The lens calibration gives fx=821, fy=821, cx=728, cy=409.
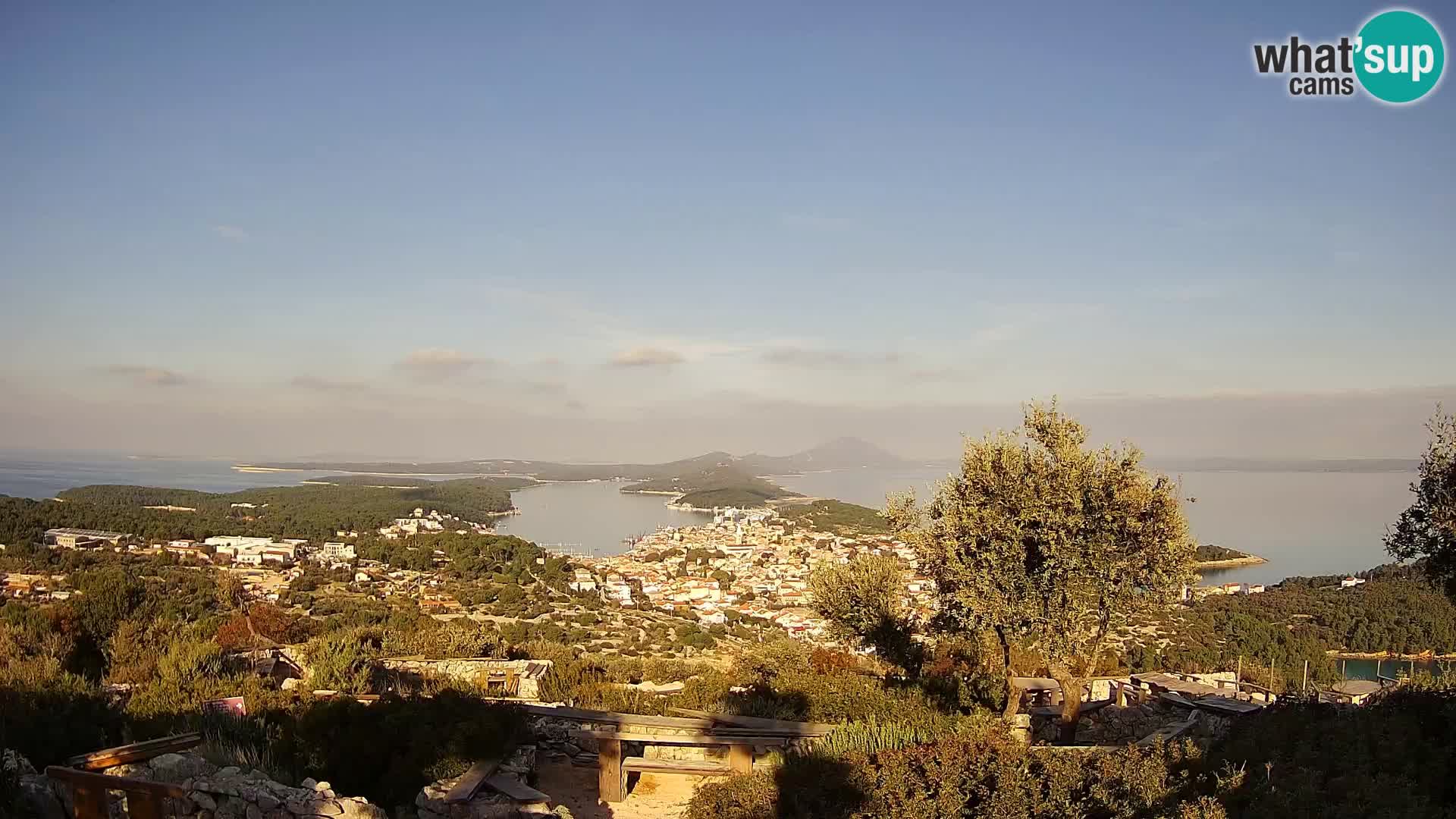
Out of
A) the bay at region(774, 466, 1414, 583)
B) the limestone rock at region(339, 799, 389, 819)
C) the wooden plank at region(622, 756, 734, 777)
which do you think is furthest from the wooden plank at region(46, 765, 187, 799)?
the bay at region(774, 466, 1414, 583)

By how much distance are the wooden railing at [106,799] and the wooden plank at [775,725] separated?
14.7 ft

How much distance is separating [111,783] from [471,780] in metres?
2.30

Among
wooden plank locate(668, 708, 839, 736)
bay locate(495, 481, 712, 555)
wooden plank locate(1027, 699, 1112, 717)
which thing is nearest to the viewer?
wooden plank locate(668, 708, 839, 736)

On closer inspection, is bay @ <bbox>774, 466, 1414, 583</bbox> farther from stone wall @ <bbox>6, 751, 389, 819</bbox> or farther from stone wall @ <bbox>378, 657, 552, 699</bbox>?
stone wall @ <bbox>6, 751, 389, 819</bbox>

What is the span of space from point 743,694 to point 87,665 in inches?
297

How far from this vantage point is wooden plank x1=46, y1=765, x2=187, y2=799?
525cm

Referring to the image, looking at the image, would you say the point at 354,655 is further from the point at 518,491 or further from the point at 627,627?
the point at 518,491

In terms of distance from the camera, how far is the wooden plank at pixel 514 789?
20.4 feet

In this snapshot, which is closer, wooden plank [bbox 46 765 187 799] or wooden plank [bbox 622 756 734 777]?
wooden plank [bbox 46 765 187 799]

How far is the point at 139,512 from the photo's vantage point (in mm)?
36812

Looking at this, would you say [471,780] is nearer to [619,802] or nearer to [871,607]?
[619,802]

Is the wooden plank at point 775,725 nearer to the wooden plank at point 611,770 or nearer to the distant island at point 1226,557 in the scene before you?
the wooden plank at point 611,770

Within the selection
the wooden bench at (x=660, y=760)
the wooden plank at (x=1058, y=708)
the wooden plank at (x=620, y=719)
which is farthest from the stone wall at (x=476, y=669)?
the wooden plank at (x=1058, y=708)

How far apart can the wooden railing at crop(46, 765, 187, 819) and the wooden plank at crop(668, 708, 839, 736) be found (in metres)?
4.49
